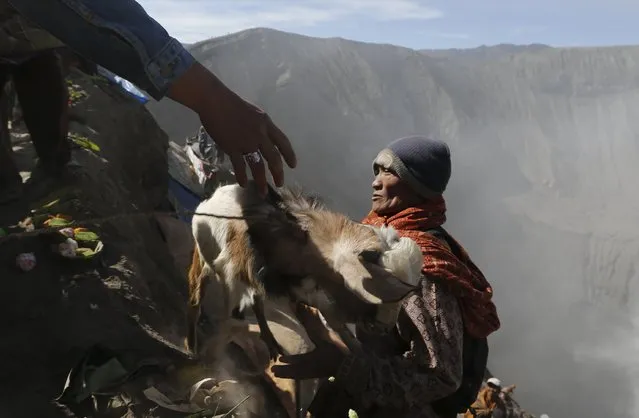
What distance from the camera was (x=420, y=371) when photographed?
2.44 m

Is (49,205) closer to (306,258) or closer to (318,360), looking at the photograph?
(306,258)

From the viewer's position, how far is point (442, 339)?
8.00 ft

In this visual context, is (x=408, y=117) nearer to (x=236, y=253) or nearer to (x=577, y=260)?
(x=577, y=260)

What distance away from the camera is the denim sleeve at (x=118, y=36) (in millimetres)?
1397

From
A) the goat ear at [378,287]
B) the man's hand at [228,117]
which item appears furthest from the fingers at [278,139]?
the goat ear at [378,287]

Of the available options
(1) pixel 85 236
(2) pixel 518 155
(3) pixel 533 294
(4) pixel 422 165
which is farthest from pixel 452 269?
(2) pixel 518 155

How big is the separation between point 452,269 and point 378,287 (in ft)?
1.17

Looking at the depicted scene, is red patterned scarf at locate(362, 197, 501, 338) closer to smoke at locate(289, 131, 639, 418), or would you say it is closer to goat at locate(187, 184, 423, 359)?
goat at locate(187, 184, 423, 359)

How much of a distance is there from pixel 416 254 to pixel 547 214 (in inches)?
1132

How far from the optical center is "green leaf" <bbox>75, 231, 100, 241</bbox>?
3.91 metres

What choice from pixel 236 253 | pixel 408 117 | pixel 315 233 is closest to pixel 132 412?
pixel 236 253

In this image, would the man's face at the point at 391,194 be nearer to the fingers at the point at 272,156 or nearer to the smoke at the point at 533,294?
the fingers at the point at 272,156

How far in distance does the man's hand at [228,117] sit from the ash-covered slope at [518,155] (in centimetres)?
1847

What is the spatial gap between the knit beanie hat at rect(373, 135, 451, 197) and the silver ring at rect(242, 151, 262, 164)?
45.2 inches
